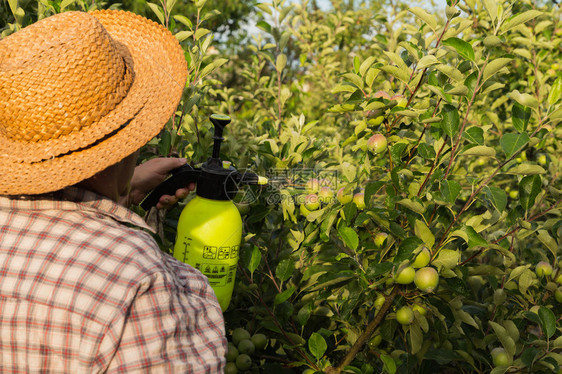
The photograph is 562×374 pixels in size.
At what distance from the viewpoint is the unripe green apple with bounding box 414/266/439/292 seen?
1.25 meters

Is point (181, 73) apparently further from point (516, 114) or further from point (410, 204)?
point (516, 114)

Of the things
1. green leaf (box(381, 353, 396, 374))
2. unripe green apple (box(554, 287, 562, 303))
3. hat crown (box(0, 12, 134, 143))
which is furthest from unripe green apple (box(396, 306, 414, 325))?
hat crown (box(0, 12, 134, 143))

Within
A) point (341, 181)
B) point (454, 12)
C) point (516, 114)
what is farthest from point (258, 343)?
point (454, 12)

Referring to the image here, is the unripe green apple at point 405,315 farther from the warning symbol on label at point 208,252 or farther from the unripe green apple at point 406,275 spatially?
the warning symbol on label at point 208,252

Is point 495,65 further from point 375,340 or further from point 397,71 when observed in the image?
point 375,340

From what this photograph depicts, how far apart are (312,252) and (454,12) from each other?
0.90 m

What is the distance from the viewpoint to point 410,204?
1271 millimetres

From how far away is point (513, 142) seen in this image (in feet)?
3.96

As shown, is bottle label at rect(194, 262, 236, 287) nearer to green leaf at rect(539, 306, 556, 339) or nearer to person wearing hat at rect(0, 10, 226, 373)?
person wearing hat at rect(0, 10, 226, 373)

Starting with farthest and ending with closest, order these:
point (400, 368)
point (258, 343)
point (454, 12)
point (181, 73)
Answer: point (258, 343)
point (400, 368)
point (454, 12)
point (181, 73)

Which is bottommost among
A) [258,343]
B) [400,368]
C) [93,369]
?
[258,343]

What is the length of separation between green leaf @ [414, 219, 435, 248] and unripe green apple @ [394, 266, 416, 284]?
0.09m

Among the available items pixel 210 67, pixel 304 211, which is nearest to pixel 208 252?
pixel 304 211

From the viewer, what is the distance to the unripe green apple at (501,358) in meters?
1.41
